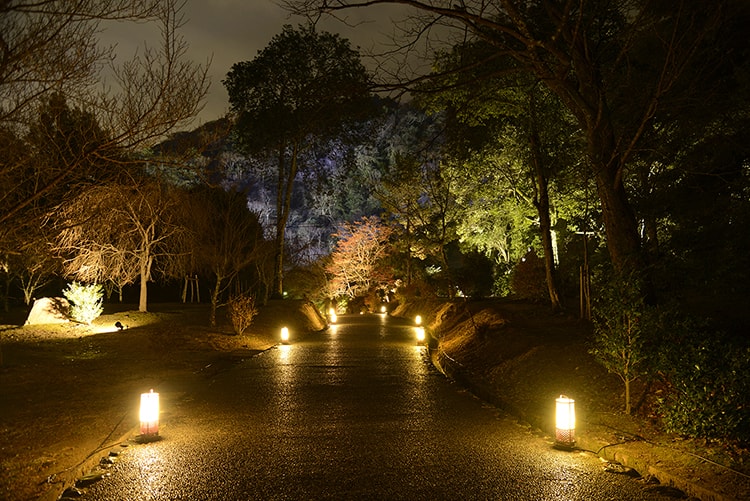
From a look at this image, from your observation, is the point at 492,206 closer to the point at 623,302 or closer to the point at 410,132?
the point at 623,302

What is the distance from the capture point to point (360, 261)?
151 ft

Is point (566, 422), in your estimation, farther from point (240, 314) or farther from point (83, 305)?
point (83, 305)

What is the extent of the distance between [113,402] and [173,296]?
35.8 meters

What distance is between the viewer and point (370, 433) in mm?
7848

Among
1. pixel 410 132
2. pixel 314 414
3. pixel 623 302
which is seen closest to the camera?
pixel 623 302

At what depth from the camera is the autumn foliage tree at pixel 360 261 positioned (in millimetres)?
46031

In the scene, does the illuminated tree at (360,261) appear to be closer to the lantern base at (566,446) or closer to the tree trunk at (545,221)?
the tree trunk at (545,221)

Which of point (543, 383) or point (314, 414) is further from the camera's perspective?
point (543, 383)

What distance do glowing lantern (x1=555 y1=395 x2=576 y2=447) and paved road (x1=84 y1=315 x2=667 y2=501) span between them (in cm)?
24

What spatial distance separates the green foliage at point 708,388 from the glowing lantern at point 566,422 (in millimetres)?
1182

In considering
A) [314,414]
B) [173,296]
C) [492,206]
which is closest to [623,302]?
[314,414]

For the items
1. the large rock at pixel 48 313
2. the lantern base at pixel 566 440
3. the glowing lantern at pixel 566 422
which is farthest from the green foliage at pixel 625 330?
the large rock at pixel 48 313

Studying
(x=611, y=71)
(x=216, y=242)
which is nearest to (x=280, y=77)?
(x=216, y=242)

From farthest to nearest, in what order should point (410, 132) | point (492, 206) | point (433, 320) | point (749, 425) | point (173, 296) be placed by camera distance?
1. point (410, 132)
2. point (173, 296)
3. point (433, 320)
4. point (492, 206)
5. point (749, 425)
